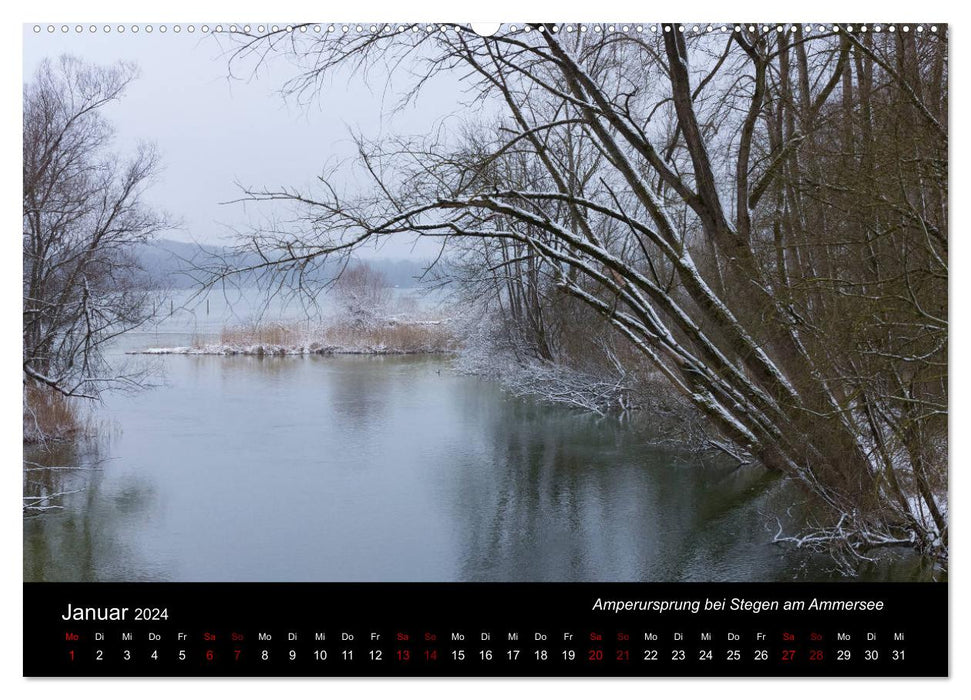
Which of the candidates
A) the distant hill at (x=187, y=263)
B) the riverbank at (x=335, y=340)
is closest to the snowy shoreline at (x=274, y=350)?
the riverbank at (x=335, y=340)

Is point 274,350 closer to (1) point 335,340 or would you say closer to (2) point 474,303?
(1) point 335,340

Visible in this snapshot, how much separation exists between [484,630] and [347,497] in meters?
1.80

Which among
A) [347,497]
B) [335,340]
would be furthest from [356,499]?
[335,340]

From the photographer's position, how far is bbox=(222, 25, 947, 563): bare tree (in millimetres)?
3012

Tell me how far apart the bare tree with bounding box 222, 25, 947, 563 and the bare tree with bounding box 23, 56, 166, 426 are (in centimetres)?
61

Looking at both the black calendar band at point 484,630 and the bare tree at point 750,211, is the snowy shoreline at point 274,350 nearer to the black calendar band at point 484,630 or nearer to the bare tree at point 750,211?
the bare tree at point 750,211

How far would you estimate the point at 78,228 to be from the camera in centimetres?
372

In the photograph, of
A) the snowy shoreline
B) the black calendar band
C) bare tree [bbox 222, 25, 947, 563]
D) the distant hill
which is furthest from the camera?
the snowy shoreline

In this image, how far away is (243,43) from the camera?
298 centimetres

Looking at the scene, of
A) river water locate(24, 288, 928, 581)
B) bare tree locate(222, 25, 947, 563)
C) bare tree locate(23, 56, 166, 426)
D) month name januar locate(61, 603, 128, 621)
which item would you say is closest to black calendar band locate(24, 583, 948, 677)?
month name januar locate(61, 603, 128, 621)

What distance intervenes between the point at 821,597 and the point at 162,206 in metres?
3.30

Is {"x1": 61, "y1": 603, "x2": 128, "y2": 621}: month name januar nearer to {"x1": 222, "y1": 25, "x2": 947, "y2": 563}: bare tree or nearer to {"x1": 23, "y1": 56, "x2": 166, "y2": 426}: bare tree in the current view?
{"x1": 23, "y1": 56, "x2": 166, "y2": 426}: bare tree

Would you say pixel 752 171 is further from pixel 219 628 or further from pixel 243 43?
pixel 219 628
